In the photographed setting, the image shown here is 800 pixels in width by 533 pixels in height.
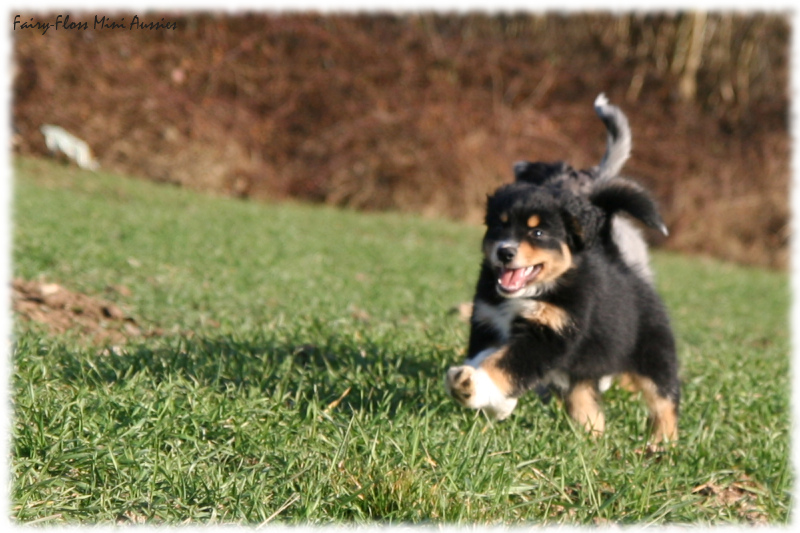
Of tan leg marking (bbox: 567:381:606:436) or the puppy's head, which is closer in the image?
the puppy's head

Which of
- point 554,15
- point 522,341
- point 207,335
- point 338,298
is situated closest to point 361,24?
point 554,15

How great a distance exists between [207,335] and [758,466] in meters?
2.66

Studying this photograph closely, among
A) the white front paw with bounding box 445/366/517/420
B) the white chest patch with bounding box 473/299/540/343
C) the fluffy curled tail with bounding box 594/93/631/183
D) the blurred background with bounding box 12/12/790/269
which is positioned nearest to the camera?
the white front paw with bounding box 445/366/517/420

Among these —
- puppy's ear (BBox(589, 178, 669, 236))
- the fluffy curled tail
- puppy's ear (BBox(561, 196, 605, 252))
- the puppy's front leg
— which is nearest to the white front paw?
the puppy's front leg

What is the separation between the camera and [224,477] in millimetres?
2852

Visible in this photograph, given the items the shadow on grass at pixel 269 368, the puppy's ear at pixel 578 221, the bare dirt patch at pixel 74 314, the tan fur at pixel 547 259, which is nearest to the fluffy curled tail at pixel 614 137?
the puppy's ear at pixel 578 221

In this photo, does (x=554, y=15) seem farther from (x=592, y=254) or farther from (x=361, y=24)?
(x=592, y=254)

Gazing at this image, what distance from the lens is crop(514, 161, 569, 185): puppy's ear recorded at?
4.46m

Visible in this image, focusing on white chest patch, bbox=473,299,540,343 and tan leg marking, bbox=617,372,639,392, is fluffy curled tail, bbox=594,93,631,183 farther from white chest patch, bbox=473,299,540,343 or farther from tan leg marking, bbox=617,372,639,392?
white chest patch, bbox=473,299,540,343

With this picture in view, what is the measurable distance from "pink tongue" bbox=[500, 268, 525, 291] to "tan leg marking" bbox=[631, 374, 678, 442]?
75 cm

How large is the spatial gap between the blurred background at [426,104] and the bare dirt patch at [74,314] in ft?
32.5

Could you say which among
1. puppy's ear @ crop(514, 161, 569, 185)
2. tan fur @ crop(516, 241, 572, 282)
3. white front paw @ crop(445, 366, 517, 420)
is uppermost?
puppy's ear @ crop(514, 161, 569, 185)

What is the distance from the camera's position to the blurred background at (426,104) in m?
15.1

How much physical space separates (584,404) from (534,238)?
0.73 meters
